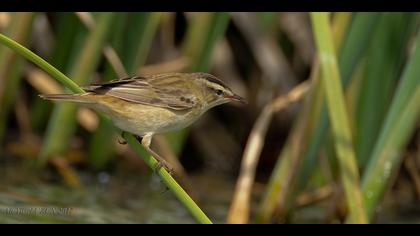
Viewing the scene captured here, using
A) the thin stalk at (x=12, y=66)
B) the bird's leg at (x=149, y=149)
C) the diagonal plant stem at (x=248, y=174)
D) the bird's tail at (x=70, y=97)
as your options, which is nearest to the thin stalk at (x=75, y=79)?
the thin stalk at (x=12, y=66)

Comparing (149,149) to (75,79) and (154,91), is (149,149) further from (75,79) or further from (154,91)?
(75,79)

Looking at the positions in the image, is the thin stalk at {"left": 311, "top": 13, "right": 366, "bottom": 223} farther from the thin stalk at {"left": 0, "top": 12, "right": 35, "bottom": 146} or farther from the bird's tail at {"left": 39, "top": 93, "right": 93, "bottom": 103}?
the thin stalk at {"left": 0, "top": 12, "right": 35, "bottom": 146}

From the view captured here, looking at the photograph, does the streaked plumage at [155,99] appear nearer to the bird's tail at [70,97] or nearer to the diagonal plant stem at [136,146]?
the bird's tail at [70,97]

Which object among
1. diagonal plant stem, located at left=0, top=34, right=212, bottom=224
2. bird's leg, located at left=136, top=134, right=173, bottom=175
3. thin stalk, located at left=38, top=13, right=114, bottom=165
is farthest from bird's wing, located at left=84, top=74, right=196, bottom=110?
thin stalk, located at left=38, top=13, right=114, bottom=165

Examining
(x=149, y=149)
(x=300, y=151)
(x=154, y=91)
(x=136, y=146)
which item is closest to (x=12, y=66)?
(x=300, y=151)

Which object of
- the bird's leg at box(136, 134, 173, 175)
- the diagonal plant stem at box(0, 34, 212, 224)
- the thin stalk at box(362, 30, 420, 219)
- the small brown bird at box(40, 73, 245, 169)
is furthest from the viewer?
the thin stalk at box(362, 30, 420, 219)

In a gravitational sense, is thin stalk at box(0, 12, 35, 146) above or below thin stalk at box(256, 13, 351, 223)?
above

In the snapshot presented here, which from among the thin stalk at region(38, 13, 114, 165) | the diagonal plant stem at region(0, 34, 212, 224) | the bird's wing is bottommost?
the diagonal plant stem at region(0, 34, 212, 224)
